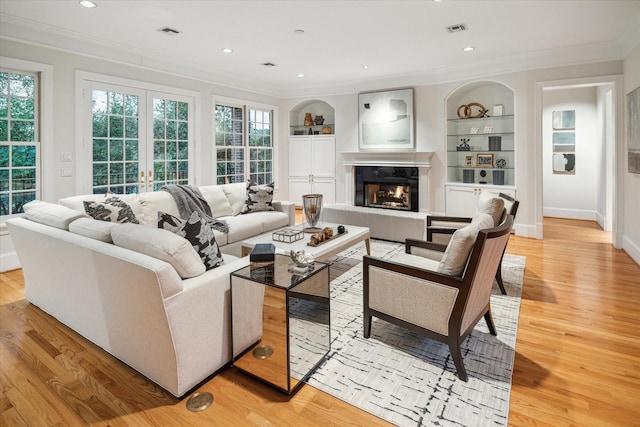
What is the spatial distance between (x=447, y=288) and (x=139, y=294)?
1.69 meters

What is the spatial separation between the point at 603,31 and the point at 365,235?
386 cm

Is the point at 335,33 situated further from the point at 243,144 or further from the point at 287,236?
the point at 243,144

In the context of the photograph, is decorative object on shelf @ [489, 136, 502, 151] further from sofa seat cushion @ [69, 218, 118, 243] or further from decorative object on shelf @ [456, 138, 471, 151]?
sofa seat cushion @ [69, 218, 118, 243]

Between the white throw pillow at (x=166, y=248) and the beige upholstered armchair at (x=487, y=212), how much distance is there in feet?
6.82

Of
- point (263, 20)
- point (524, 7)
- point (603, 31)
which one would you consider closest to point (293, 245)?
point (263, 20)

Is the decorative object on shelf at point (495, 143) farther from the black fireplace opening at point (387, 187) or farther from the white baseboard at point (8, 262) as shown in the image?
the white baseboard at point (8, 262)

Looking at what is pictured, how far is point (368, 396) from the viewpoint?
1.96 metres

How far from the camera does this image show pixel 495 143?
240 inches

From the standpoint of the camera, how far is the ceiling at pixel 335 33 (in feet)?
12.2

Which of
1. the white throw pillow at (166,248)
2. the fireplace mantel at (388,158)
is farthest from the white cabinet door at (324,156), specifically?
the white throw pillow at (166,248)

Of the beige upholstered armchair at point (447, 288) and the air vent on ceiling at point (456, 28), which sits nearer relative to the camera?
the beige upholstered armchair at point (447, 288)

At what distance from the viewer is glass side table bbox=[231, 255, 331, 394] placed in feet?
6.46

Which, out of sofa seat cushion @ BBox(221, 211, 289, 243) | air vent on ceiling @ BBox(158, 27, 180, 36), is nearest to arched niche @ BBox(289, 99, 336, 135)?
sofa seat cushion @ BBox(221, 211, 289, 243)

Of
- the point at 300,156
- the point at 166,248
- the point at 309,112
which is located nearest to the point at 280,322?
the point at 166,248
